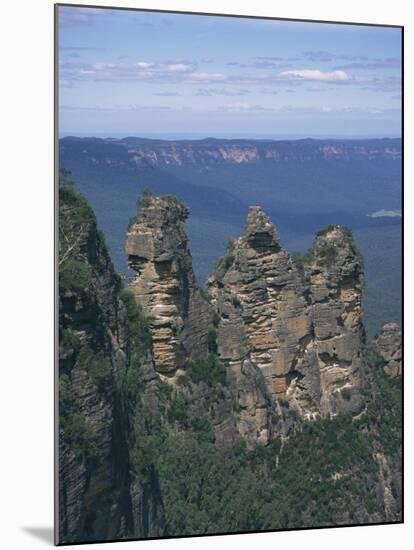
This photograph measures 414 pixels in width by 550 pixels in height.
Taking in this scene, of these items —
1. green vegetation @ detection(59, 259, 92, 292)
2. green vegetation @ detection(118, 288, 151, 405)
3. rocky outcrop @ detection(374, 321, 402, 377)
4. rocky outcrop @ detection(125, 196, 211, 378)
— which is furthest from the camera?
rocky outcrop @ detection(374, 321, 402, 377)

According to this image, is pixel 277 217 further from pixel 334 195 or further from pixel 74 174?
pixel 74 174

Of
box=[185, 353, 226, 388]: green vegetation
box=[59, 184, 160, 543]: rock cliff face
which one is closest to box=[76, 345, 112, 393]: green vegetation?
box=[59, 184, 160, 543]: rock cliff face

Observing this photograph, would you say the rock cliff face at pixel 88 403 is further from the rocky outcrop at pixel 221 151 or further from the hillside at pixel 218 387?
the rocky outcrop at pixel 221 151

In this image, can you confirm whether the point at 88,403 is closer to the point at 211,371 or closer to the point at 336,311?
the point at 211,371

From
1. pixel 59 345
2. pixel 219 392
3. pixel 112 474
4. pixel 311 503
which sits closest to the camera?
pixel 59 345

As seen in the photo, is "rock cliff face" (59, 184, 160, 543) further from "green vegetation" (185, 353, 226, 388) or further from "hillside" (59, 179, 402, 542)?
"green vegetation" (185, 353, 226, 388)

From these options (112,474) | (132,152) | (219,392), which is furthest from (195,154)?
(112,474)
